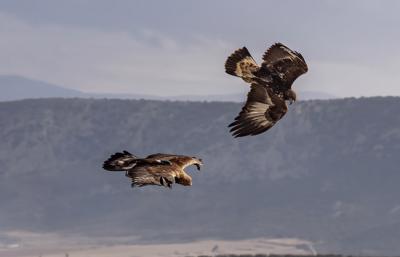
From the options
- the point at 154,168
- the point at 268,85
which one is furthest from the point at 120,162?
the point at 268,85

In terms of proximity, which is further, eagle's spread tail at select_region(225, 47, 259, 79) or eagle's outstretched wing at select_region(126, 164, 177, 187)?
eagle's spread tail at select_region(225, 47, 259, 79)

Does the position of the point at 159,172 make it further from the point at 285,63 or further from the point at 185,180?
the point at 285,63

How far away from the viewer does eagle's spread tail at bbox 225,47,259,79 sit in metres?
21.3

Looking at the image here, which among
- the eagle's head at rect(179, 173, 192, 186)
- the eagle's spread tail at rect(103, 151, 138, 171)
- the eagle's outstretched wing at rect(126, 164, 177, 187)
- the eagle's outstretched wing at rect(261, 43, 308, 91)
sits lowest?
the eagle's outstretched wing at rect(126, 164, 177, 187)

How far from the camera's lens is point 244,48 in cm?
2295

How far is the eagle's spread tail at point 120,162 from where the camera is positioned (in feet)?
60.1

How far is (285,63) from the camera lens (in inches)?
842

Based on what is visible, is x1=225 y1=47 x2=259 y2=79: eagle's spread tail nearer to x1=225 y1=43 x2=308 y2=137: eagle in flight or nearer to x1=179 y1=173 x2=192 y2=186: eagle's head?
x1=225 y1=43 x2=308 y2=137: eagle in flight

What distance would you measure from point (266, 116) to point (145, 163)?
371cm

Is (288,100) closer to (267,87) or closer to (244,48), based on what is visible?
(267,87)

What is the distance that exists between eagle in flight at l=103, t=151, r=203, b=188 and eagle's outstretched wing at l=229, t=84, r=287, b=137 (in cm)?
164

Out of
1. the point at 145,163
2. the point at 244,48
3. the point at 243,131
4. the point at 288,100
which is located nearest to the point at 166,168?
the point at 145,163

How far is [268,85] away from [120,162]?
11.2 feet

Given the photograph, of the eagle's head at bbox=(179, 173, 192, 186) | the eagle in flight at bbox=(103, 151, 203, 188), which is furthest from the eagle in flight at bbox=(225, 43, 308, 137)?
the eagle's head at bbox=(179, 173, 192, 186)
